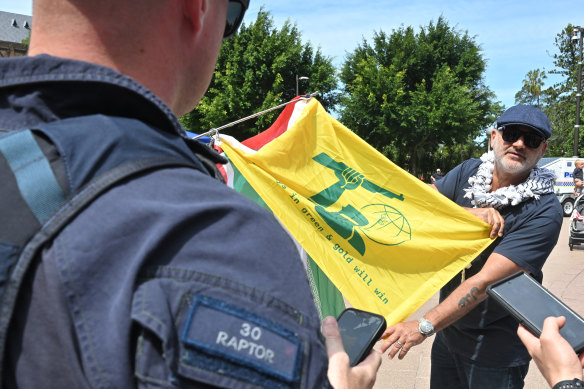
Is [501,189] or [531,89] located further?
[531,89]

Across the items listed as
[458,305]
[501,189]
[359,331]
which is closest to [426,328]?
[458,305]

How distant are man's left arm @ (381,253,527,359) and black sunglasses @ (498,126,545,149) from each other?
27.8 inches

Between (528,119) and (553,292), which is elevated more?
(528,119)

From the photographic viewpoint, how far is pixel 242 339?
25.6 inches

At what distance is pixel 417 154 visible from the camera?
103ft

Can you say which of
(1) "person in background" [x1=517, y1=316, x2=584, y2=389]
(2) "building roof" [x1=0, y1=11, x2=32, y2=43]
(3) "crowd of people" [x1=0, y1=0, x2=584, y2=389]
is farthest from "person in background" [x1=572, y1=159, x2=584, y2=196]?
(2) "building roof" [x1=0, y1=11, x2=32, y2=43]

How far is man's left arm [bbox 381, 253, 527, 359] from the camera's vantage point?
260cm

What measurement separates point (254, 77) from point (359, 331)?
26721mm

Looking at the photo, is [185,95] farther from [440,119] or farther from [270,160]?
[440,119]

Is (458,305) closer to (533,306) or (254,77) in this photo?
(533,306)

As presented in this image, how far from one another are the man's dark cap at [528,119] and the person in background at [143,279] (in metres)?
2.51

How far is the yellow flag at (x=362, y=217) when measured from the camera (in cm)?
309

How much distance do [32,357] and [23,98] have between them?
40cm

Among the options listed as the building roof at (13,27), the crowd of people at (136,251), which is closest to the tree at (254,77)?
the crowd of people at (136,251)
